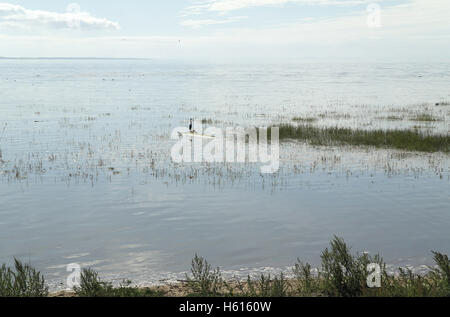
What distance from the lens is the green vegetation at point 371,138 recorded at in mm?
31469

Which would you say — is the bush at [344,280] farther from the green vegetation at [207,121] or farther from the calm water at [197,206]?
the green vegetation at [207,121]

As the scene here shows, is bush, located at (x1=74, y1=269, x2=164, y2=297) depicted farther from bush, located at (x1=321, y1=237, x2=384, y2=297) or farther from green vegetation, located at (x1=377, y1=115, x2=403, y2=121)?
green vegetation, located at (x1=377, y1=115, x2=403, y2=121)

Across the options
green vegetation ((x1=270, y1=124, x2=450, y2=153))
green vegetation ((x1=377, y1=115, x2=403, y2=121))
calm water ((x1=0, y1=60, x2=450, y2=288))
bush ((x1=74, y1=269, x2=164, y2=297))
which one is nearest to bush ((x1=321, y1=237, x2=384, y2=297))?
calm water ((x1=0, y1=60, x2=450, y2=288))

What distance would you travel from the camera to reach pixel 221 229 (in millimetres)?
17031

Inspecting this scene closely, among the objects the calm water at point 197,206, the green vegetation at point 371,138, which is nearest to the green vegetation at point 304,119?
the green vegetation at point 371,138

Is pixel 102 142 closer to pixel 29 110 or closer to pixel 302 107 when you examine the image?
pixel 29 110

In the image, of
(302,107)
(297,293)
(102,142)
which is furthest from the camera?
(302,107)

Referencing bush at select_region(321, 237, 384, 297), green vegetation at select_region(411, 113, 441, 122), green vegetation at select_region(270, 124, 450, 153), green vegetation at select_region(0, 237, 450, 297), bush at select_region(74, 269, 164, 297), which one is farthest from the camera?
green vegetation at select_region(411, 113, 441, 122)

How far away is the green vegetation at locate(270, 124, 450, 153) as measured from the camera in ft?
103

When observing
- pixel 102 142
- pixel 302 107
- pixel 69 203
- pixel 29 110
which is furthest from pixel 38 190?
pixel 302 107

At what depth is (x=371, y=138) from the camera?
34.2 meters

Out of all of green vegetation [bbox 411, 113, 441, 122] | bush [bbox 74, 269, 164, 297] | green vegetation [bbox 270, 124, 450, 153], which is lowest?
bush [bbox 74, 269, 164, 297]

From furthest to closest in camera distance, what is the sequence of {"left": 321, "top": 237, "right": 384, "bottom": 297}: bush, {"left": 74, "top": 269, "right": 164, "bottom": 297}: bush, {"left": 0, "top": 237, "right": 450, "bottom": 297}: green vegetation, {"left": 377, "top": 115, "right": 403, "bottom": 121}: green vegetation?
{"left": 377, "top": 115, "right": 403, "bottom": 121}: green vegetation, {"left": 321, "top": 237, "right": 384, "bottom": 297}: bush, {"left": 74, "top": 269, "right": 164, "bottom": 297}: bush, {"left": 0, "top": 237, "right": 450, "bottom": 297}: green vegetation
